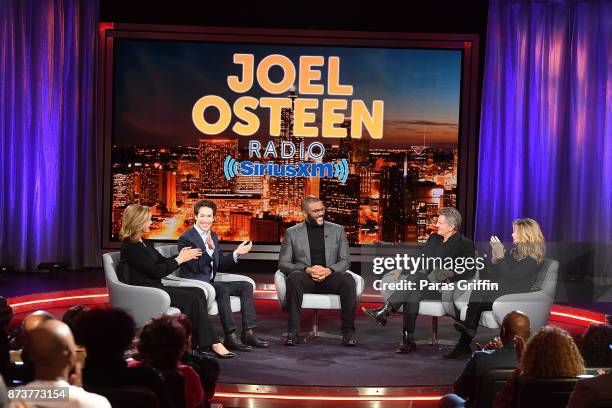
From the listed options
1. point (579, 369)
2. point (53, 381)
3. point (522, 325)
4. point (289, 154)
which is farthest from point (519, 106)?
point (53, 381)

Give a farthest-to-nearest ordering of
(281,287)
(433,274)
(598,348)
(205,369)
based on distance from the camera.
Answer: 1. (281,287)
2. (433,274)
3. (205,369)
4. (598,348)

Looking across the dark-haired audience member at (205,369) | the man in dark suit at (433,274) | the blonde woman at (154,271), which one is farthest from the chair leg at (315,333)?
the dark-haired audience member at (205,369)

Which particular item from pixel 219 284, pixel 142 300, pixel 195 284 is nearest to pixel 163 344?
pixel 142 300

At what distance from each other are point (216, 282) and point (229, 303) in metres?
0.23

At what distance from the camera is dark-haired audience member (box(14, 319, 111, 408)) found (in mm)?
2486

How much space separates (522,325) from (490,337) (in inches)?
126

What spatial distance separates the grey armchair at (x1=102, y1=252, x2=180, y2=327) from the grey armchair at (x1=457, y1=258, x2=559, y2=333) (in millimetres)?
2091

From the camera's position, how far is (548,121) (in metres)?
9.62

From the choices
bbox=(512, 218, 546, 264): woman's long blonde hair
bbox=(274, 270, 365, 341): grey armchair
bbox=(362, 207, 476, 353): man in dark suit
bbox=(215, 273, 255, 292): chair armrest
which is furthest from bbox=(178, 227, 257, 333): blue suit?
bbox=(512, 218, 546, 264): woman's long blonde hair

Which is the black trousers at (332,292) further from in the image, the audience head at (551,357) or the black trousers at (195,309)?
the audience head at (551,357)

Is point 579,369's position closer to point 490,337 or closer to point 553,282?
point 553,282

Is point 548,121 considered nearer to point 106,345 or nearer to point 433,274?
point 433,274

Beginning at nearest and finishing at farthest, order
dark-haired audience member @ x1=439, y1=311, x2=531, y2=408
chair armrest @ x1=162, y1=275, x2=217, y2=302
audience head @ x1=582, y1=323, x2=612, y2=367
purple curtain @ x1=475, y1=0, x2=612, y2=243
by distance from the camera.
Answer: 1. audience head @ x1=582, y1=323, x2=612, y2=367
2. dark-haired audience member @ x1=439, y1=311, x2=531, y2=408
3. chair armrest @ x1=162, y1=275, x2=217, y2=302
4. purple curtain @ x1=475, y1=0, x2=612, y2=243

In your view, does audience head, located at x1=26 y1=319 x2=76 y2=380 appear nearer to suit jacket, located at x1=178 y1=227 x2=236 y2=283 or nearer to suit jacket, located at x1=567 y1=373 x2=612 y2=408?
suit jacket, located at x1=567 y1=373 x2=612 y2=408
